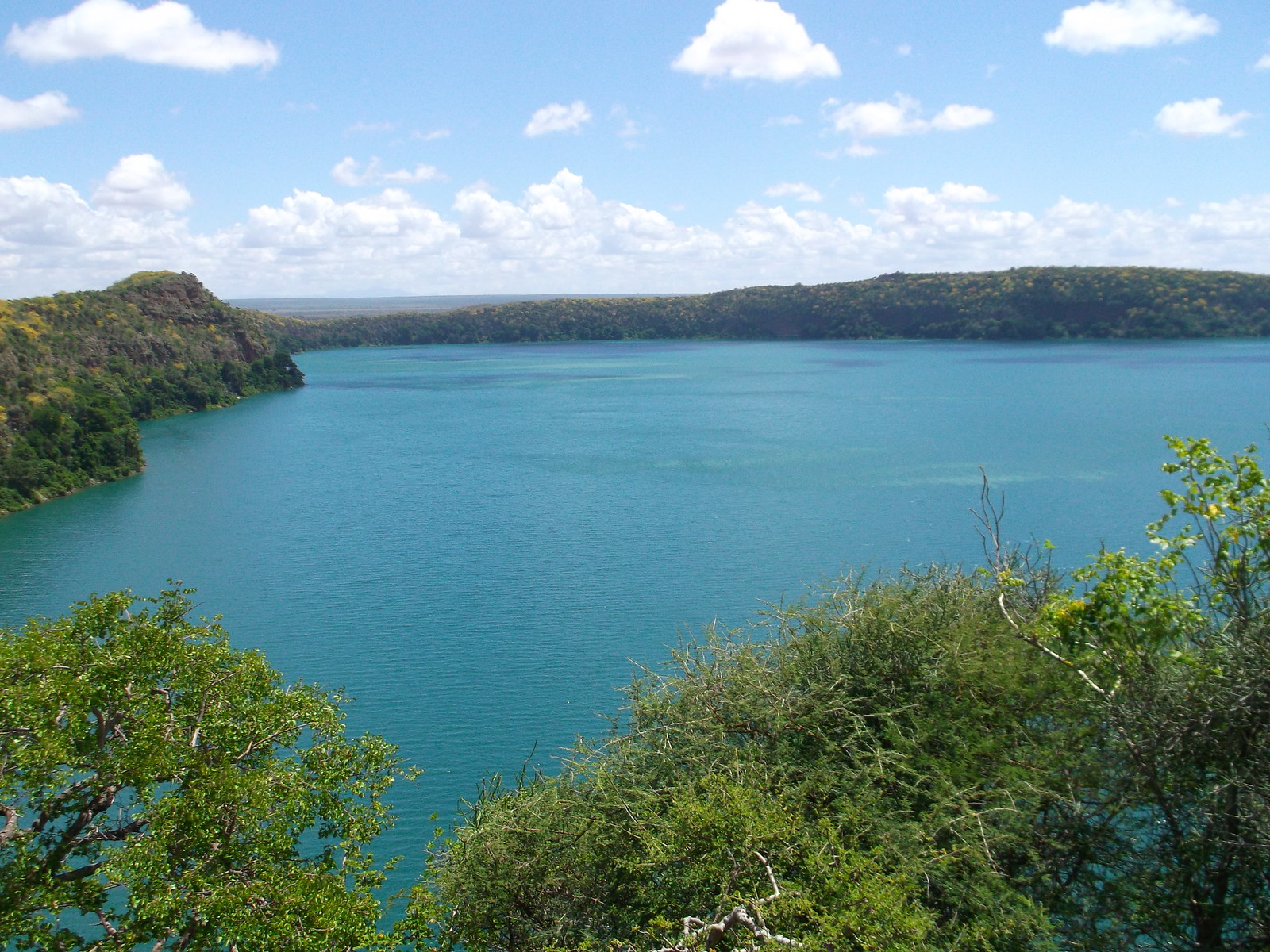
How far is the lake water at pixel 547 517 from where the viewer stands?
18.9 meters

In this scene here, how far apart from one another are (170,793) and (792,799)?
521 centimetres

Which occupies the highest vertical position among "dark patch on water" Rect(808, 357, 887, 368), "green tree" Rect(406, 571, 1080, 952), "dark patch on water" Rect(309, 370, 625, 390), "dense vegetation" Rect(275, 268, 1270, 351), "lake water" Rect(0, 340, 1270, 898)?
"dense vegetation" Rect(275, 268, 1270, 351)

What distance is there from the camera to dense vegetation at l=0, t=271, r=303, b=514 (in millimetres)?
39094

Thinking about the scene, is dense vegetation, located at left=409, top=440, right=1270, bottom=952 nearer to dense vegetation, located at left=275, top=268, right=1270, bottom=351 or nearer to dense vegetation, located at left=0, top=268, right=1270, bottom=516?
dense vegetation, located at left=0, top=268, right=1270, bottom=516

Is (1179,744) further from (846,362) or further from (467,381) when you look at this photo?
(846,362)

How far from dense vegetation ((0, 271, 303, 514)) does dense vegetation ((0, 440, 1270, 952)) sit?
32.8m

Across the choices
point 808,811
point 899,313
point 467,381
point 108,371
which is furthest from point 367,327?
point 808,811

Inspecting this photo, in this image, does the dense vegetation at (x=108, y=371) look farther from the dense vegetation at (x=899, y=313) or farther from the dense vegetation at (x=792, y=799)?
the dense vegetation at (x=899, y=313)

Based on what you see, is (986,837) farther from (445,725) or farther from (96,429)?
(96,429)

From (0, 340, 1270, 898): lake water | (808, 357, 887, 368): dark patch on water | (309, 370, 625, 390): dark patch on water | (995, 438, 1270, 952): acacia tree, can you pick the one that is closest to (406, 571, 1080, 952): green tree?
(995, 438, 1270, 952): acacia tree

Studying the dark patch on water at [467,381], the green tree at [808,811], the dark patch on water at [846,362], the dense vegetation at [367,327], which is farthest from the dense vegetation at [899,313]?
the green tree at [808,811]

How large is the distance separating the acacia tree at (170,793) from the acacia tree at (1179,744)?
5.79 meters

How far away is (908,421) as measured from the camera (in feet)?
163

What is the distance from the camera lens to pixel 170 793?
752 centimetres
